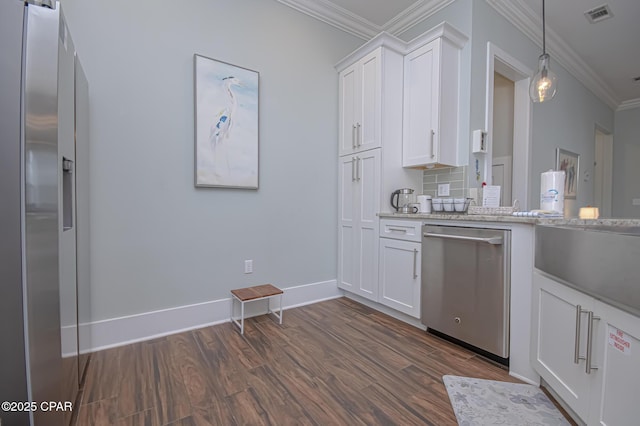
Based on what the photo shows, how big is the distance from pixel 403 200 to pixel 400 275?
736 mm

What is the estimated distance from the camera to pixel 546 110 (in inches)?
137

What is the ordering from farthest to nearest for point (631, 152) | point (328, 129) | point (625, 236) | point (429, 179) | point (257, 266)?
point (631, 152) → point (328, 129) → point (429, 179) → point (257, 266) → point (625, 236)

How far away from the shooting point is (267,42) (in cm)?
259

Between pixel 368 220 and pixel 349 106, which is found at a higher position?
pixel 349 106

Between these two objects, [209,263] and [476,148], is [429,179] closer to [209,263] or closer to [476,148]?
[476,148]

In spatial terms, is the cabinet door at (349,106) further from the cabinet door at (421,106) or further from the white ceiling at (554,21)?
the white ceiling at (554,21)

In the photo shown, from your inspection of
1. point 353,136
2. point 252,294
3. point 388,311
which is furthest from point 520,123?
point 252,294

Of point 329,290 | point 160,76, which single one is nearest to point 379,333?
point 329,290

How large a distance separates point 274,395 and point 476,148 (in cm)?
243

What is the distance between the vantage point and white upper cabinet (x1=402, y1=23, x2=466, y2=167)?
2.41m

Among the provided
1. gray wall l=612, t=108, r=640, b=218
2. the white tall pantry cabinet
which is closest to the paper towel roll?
the white tall pantry cabinet

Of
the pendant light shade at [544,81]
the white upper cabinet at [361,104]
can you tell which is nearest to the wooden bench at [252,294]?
the white upper cabinet at [361,104]

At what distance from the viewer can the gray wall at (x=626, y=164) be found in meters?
5.07

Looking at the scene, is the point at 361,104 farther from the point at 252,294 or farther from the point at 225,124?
the point at 252,294
